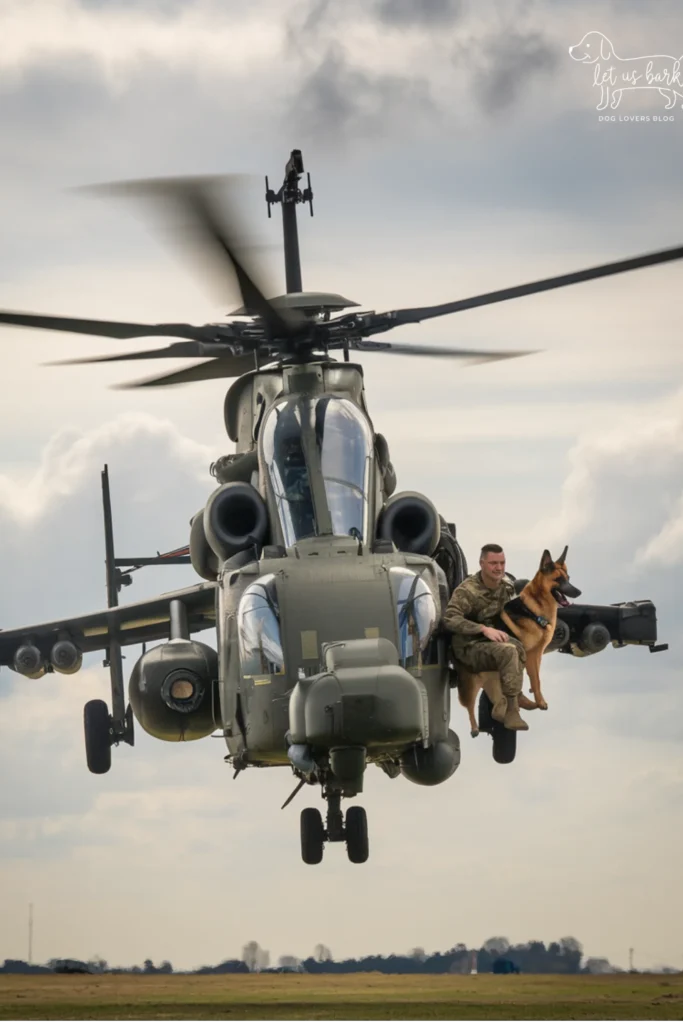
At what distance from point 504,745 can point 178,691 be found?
3770mm

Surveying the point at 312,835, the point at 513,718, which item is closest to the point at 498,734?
the point at 513,718

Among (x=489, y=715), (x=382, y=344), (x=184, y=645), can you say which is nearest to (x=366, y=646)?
(x=489, y=715)

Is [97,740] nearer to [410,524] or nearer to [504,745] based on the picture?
[410,524]

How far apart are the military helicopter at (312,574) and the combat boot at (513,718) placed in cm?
38

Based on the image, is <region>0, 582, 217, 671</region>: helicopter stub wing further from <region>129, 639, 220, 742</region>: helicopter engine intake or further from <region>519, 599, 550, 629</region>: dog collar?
<region>519, 599, 550, 629</region>: dog collar

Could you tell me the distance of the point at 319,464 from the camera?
20.7 m

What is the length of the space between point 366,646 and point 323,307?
4.80m

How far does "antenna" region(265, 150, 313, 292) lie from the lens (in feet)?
82.5

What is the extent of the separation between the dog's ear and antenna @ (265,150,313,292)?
23.6 ft

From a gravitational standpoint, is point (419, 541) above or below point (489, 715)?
above

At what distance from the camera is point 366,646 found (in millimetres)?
18375

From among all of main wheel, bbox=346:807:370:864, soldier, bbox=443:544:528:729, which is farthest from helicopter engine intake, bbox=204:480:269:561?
main wheel, bbox=346:807:370:864

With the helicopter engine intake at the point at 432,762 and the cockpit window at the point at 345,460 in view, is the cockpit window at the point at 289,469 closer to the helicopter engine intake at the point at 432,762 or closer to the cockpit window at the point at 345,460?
the cockpit window at the point at 345,460

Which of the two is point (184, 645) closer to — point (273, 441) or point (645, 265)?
point (273, 441)
